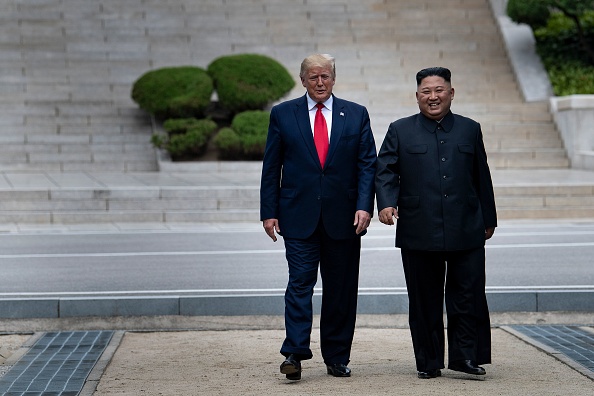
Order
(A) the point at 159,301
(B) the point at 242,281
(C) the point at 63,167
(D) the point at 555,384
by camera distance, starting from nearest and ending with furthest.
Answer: (D) the point at 555,384 → (A) the point at 159,301 → (B) the point at 242,281 → (C) the point at 63,167

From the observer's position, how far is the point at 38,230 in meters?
15.7

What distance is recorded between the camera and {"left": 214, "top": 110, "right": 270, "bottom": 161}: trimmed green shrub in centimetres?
2048

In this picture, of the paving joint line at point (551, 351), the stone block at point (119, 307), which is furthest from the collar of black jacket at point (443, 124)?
the stone block at point (119, 307)

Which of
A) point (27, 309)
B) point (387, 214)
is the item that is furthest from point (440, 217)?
point (27, 309)

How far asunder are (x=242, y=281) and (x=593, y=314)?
10.9ft

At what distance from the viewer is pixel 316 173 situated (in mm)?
6609

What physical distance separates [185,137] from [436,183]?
576 inches

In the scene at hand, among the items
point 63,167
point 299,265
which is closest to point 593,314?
point 299,265

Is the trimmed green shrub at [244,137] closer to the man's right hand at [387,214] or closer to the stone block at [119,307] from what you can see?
the stone block at [119,307]

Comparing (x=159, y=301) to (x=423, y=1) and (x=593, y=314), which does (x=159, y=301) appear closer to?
(x=593, y=314)

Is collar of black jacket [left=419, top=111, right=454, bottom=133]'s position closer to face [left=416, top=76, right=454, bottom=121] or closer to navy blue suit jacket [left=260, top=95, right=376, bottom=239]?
face [left=416, top=76, right=454, bottom=121]

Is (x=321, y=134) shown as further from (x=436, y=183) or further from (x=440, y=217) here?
(x=440, y=217)

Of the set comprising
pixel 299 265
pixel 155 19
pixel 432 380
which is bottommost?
pixel 432 380

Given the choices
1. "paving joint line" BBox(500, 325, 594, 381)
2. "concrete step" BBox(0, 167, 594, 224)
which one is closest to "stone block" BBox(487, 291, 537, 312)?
"paving joint line" BBox(500, 325, 594, 381)
